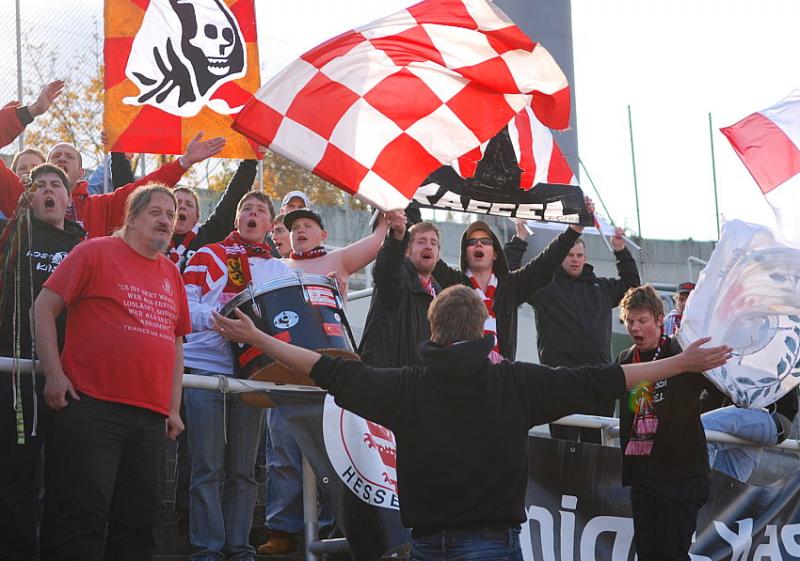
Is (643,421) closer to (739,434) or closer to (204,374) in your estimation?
(739,434)

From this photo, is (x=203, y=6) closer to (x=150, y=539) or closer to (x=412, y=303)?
(x=412, y=303)

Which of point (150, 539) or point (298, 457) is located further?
point (298, 457)

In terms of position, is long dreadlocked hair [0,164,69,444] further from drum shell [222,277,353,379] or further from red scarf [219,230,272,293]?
red scarf [219,230,272,293]

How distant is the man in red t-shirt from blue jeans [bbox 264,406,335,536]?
1346mm

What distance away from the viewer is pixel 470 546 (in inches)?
176

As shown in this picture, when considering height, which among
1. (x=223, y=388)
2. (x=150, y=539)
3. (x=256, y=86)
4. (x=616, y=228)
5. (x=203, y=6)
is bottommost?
(x=150, y=539)

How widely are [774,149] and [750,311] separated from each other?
50.9 inches

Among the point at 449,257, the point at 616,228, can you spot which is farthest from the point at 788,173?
the point at 449,257

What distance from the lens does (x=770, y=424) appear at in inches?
292

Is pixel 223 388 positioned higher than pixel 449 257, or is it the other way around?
pixel 449 257

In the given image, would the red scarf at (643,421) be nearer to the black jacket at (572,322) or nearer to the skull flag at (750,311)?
the skull flag at (750,311)

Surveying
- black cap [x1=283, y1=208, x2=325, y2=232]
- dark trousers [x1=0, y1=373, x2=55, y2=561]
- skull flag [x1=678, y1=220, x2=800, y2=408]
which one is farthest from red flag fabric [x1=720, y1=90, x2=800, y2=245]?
dark trousers [x1=0, y1=373, x2=55, y2=561]

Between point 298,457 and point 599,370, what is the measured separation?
2441mm

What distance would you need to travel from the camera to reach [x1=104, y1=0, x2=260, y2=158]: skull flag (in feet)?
27.7
